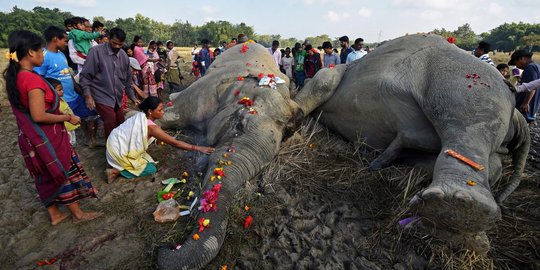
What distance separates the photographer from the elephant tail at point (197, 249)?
243 centimetres

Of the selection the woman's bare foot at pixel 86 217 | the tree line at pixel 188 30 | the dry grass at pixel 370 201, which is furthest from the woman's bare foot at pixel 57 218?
the tree line at pixel 188 30

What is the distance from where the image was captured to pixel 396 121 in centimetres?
418

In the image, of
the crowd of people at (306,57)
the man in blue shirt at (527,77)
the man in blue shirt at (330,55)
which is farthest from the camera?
the man in blue shirt at (330,55)

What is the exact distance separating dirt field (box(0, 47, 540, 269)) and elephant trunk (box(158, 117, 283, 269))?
14 centimetres

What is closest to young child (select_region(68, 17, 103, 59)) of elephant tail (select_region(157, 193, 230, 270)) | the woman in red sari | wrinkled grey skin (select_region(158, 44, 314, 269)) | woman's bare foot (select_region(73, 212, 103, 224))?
wrinkled grey skin (select_region(158, 44, 314, 269))

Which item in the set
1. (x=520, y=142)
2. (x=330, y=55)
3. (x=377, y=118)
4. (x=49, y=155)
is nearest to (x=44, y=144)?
(x=49, y=155)

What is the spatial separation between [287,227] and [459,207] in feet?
4.56

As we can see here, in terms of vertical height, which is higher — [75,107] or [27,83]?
[27,83]

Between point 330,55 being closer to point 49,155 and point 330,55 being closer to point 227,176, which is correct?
point 227,176

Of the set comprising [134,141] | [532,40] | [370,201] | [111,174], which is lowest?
[532,40]

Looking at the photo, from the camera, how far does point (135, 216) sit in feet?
10.7

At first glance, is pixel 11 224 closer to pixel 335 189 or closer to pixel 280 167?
pixel 280 167

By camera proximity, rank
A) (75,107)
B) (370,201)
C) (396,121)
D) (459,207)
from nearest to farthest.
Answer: (459,207), (370,201), (396,121), (75,107)

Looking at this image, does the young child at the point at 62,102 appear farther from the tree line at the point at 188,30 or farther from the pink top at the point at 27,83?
the tree line at the point at 188,30
